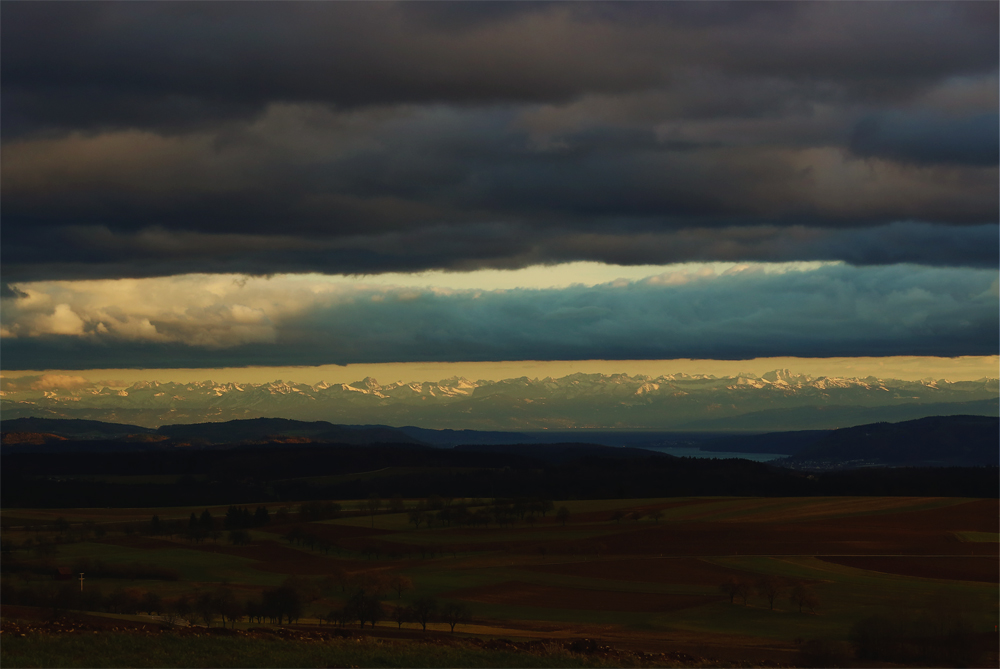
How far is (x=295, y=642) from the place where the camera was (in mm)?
45906

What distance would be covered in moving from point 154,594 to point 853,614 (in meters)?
73.9

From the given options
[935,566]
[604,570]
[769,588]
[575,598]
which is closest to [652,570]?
[604,570]

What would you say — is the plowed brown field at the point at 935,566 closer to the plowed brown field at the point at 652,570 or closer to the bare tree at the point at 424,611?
the plowed brown field at the point at 652,570

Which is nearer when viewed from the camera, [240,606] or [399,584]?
[240,606]

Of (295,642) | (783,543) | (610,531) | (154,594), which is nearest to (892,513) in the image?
(783,543)

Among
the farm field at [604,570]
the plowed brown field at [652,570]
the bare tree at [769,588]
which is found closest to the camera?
the farm field at [604,570]

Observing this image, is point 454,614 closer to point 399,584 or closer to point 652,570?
point 399,584

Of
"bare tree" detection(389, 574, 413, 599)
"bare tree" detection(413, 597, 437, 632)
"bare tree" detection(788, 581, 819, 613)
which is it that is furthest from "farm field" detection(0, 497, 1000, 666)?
"bare tree" detection(413, 597, 437, 632)

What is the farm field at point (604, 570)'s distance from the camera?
87688mm

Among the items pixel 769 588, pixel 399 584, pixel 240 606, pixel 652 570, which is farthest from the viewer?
pixel 652 570

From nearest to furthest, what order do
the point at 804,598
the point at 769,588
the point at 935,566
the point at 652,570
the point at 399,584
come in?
1. the point at 804,598
2. the point at 769,588
3. the point at 399,584
4. the point at 935,566
5. the point at 652,570

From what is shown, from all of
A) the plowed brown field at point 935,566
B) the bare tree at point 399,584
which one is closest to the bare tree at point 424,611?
the bare tree at point 399,584

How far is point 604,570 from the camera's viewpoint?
128 meters

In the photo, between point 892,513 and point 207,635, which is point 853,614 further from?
point 892,513
